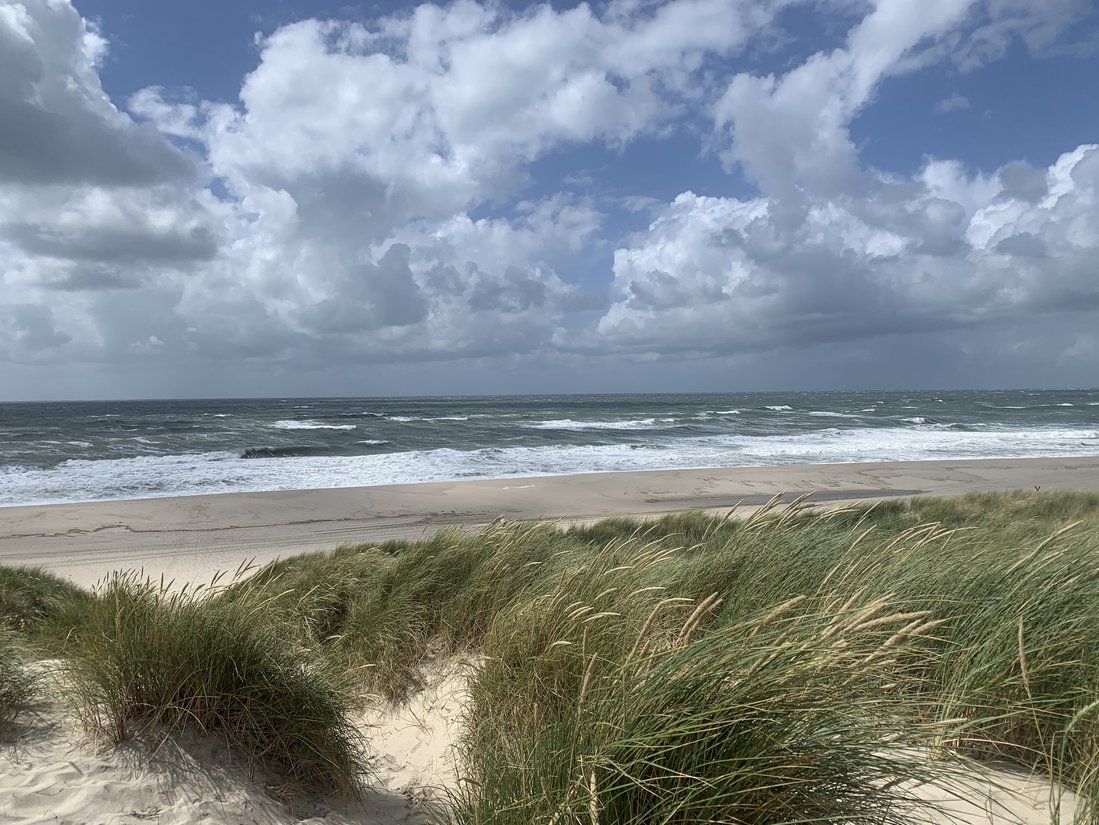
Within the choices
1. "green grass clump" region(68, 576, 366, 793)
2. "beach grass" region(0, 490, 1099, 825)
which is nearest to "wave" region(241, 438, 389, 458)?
"beach grass" region(0, 490, 1099, 825)

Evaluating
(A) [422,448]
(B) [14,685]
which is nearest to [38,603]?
(B) [14,685]

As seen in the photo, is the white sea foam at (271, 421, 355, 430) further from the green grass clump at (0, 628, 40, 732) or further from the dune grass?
the green grass clump at (0, 628, 40, 732)

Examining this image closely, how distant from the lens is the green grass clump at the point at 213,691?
3418 millimetres

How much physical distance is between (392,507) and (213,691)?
15.0 m

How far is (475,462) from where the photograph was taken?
1163 inches

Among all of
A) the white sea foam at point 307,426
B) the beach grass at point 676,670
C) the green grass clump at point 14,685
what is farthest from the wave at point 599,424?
the green grass clump at point 14,685

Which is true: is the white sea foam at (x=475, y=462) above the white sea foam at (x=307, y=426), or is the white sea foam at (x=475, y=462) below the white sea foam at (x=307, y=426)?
below

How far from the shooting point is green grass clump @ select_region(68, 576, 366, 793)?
11.2 feet

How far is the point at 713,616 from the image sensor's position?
4.58 meters

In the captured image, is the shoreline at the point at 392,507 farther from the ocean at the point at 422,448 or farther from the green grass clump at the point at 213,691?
the green grass clump at the point at 213,691

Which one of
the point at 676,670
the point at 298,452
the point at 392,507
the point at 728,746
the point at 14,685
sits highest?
the point at 676,670

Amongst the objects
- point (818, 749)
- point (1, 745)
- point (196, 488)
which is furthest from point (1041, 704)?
point (196, 488)

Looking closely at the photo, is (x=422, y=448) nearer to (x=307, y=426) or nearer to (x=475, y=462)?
(x=475, y=462)

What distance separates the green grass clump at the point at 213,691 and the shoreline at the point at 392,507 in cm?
723
